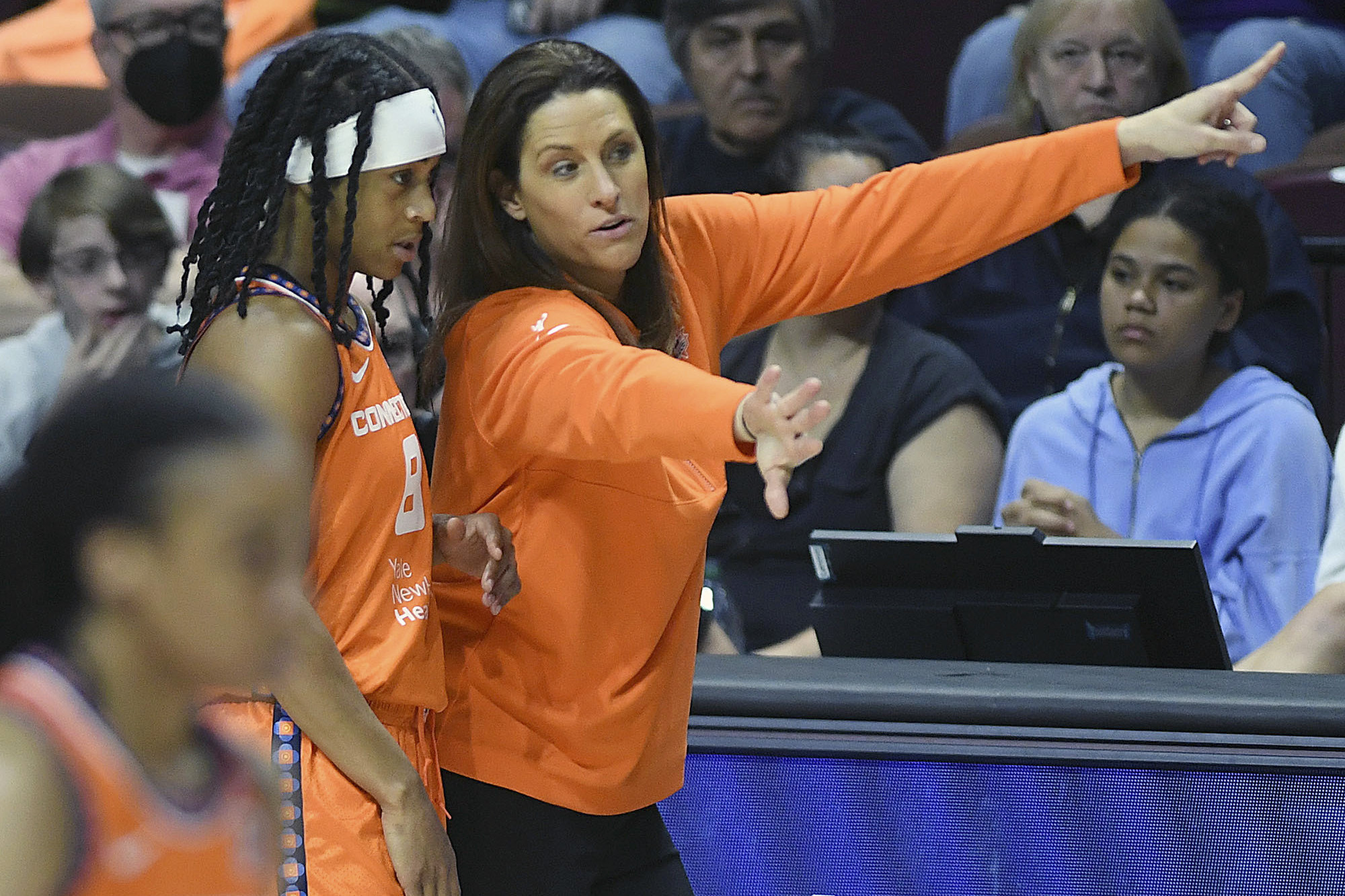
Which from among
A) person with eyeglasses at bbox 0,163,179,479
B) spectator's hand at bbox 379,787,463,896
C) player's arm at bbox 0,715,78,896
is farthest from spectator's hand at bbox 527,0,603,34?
player's arm at bbox 0,715,78,896

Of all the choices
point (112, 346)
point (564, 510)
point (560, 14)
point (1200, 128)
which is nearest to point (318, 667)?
point (564, 510)

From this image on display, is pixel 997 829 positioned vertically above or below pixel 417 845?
below

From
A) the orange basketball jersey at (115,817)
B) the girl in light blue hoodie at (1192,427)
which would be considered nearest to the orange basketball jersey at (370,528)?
the orange basketball jersey at (115,817)

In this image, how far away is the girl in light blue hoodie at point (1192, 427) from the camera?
3131 mm

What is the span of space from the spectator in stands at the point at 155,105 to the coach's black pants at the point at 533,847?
2716 millimetres

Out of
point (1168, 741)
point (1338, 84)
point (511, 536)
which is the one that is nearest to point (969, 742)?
point (1168, 741)

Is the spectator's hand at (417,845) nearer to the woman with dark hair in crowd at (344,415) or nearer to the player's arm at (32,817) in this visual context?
the woman with dark hair in crowd at (344,415)

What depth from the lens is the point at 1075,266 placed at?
12.6ft

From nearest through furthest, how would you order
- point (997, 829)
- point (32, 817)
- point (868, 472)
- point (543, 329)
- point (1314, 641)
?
1. point (32, 817)
2. point (543, 329)
3. point (997, 829)
4. point (1314, 641)
5. point (868, 472)

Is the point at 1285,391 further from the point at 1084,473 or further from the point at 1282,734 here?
the point at 1282,734

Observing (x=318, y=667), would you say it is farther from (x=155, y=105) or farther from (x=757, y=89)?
(x=155, y=105)

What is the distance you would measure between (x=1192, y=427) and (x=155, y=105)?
262 centimetres

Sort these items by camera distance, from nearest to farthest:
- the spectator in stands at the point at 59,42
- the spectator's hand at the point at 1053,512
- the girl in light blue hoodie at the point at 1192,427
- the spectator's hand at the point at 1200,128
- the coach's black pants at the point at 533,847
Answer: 1. the coach's black pants at the point at 533,847
2. the spectator's hand at the point at 1200,128
3. the spectator's hand at the point at 1053,512
4. the girl in light blue hoodie at the point at 1192,427
5. the spectator in stands at the point at 59,42

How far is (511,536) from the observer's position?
6.18ft
